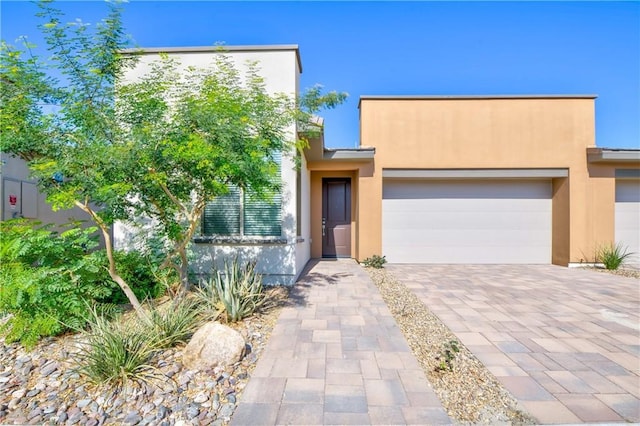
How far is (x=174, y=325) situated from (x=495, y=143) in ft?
32.3

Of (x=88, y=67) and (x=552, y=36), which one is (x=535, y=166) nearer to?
(x=552, y=36)

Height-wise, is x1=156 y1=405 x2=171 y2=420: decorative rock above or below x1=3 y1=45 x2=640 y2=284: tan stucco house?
below

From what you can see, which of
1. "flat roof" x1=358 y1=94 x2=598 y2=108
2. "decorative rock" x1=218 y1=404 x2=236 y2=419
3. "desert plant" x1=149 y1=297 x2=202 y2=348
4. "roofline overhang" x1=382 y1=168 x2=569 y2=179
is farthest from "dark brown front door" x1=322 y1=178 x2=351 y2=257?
"decorative rock" x1=218 y1=404 x2=236 y2=419

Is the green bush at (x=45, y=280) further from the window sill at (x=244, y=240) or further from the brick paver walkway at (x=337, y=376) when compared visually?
the brick paver walkway at (x=337, y=376)

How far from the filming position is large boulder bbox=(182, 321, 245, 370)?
2.88 metres

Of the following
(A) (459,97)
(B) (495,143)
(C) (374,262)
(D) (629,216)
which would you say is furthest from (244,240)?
(D) (629,216)

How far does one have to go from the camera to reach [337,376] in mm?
2742

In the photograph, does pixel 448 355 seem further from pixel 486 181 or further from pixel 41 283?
pixel 486 181

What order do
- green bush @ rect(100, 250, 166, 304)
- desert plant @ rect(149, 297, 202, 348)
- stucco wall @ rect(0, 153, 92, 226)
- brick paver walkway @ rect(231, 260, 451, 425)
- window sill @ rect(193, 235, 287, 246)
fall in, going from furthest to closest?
stucco wall @ rect(0, 153, 92, 226)
window sill @ rect(193, 235, 287, 246)
green bush @ rect(100, 250, 166, 304)
desert plant @ rect(149, 297, 202, 348)
brick paver walkway @ rect(231, 260, 451, 425)

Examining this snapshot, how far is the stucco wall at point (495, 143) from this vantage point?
341 inches

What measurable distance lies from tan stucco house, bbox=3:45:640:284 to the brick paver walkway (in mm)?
4268

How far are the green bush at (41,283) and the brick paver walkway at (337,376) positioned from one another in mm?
2301

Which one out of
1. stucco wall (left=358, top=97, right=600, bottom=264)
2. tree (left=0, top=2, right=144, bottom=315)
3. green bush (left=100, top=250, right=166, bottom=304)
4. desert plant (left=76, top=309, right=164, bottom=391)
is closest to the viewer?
desert plant (left=76, top=309, right=164, bottom=391)

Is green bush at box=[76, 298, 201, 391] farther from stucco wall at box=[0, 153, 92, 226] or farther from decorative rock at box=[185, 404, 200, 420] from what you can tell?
stucco wall at box=[0, 153, 92, 226]
